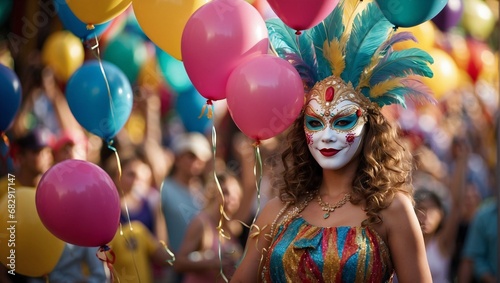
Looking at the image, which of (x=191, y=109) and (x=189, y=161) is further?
(x=191, y=109)

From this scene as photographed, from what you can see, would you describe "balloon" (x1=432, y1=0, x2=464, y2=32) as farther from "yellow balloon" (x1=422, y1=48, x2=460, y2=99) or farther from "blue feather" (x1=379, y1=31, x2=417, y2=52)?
"blue feather" (x1=379, y1=31, x2=417, y2=52)

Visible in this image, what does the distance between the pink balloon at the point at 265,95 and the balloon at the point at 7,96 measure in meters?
1.52

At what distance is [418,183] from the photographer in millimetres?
6641

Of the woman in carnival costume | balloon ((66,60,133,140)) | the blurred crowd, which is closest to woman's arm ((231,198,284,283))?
the woman in carnival costume

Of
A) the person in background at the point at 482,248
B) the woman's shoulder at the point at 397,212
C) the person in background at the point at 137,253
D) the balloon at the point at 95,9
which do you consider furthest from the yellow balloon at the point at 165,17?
the person in background at the point at 482,248

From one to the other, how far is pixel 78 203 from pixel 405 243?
1393mm

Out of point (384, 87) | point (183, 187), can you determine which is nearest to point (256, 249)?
point (384, 87)

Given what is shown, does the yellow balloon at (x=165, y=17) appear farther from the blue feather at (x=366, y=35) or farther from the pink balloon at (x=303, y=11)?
the blue feather at (x=366, y=35)

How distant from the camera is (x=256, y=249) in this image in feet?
14.2

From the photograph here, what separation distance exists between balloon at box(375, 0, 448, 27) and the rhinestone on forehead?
37 centimetres

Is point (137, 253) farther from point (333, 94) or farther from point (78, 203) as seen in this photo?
point (333, 94)

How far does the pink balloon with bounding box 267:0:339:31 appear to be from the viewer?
3992 mm

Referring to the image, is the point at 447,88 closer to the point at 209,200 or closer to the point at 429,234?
the point at 429,234

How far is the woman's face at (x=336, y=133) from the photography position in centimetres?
412
